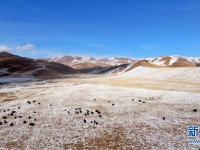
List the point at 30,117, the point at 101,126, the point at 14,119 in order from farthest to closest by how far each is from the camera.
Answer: the point at 30,117, the point at 14,119, the point at 101,126

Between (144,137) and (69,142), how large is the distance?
20.2 ft

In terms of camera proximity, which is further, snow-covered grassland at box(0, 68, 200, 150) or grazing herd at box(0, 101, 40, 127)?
grazing herd at box(0, 101, 40, 127)

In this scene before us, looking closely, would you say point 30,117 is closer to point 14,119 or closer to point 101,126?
point 14,119

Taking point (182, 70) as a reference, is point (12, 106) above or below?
below

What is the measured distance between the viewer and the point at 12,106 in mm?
32531

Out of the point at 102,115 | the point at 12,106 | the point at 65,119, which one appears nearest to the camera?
the point at 65,119

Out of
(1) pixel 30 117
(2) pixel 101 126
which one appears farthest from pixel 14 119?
(2) pixel 101 126

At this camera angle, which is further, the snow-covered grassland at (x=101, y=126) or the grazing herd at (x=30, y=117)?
the grazing herd at (x=30, y=117)

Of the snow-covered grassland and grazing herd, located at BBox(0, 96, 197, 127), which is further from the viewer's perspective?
Answer: grazing herd, located at BBox(0, 96, 197, 127)

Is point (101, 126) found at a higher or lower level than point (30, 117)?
lower

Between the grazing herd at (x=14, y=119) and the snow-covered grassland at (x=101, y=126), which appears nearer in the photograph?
the snow-covered grassland at (x=101, y=126)

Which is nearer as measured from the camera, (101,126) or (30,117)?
(101,126)

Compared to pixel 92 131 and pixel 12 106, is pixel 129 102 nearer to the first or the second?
pixel 92 131

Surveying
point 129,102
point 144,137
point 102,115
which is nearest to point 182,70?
point 129,102
